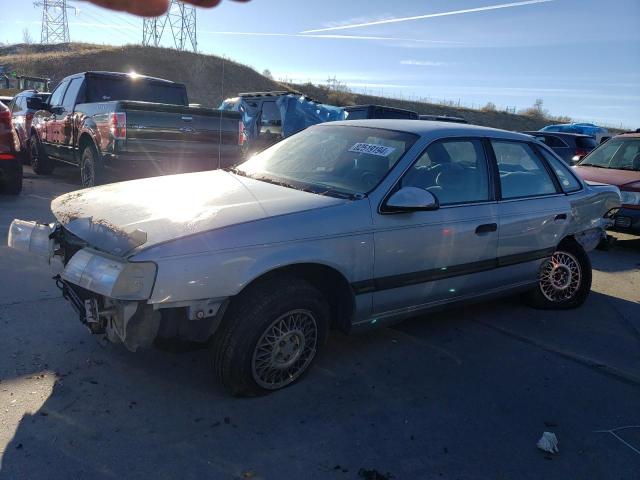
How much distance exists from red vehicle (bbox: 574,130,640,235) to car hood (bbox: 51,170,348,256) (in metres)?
6.08

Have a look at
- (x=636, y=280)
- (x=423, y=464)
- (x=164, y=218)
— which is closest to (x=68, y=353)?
(x=164, y=218)

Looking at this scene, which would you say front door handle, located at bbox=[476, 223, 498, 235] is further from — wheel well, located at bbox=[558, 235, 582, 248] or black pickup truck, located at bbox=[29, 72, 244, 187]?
black pickup truck, located at bbox=[29, 72, 244, 187]

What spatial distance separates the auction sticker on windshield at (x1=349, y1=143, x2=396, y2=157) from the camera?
377 centimetres

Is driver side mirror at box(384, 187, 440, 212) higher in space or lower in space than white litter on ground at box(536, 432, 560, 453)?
higher

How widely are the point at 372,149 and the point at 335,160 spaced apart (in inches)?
11.0

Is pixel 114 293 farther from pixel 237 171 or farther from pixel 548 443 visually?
pixel 548 443

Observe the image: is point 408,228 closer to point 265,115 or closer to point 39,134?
point 39,134

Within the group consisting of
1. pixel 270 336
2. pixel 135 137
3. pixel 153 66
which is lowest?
pixel 270 336

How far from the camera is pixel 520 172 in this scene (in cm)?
457

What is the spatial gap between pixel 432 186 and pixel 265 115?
1183cm

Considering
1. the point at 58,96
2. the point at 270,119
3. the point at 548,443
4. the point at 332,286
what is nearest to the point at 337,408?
the point at 332,286

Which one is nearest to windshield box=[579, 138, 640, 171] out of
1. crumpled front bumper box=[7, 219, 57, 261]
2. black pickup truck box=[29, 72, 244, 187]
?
black pickup truck box=[29, 72, 244, 187]

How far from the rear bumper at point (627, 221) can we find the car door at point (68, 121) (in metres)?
8.38

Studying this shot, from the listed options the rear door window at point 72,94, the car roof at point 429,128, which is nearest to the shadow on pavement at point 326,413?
the car roof at point 429,128
